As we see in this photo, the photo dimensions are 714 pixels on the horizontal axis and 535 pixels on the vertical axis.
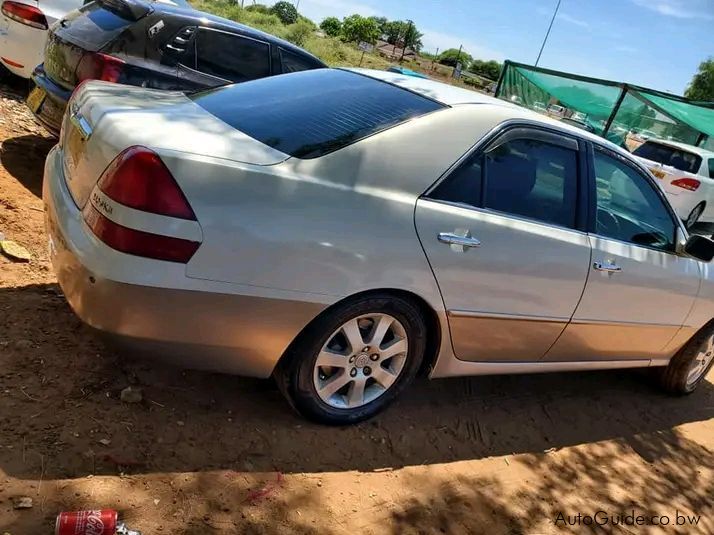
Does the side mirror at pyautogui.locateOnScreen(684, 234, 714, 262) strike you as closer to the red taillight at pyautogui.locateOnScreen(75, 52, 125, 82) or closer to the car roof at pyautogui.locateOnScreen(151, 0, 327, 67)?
the car roof at pyautogui.locateOnScreen(151, 0, 327, 67)

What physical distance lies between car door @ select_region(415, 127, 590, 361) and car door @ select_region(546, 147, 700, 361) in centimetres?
16

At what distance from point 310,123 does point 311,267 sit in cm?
76

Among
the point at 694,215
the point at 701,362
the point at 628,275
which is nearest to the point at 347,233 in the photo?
the point at 628,275

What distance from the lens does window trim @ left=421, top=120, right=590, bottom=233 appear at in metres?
2.89

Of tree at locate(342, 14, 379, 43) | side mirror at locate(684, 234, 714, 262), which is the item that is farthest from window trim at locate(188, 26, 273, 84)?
tree at locate(342, 14, 379, 43)

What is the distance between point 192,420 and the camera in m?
2.79

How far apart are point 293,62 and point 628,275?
397cm

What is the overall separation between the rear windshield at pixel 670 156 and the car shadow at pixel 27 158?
10143 mm

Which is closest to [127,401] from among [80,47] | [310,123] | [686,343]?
[310,123]

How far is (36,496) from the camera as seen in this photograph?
218cm

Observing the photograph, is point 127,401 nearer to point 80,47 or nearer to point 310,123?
point 310,123

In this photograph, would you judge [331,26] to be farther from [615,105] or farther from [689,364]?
[689,364]

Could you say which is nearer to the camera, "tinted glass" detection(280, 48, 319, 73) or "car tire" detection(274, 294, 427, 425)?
"car tire" detection(274, 294, 427, 425)

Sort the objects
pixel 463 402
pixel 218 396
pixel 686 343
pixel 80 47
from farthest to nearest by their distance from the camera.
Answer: pixel 80 47
pixel 686 343
pixel 463 402
pixel 218 396
